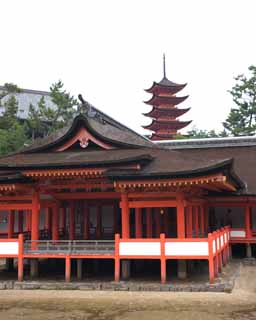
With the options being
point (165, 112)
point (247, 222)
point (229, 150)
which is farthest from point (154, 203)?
point (165, 112)

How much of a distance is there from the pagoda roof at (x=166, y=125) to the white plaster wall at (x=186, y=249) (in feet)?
159

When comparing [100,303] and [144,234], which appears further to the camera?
[144,234]

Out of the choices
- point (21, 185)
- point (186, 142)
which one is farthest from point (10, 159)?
point (186, 142)

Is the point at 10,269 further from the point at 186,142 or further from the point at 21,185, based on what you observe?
the point at 186,142

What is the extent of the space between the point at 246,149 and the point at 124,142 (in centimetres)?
1244

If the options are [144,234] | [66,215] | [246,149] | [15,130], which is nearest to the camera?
→ [144,234]

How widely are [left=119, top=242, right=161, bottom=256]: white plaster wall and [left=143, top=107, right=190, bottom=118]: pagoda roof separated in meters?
48.9

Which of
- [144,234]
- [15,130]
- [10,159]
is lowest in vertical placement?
[144,234]

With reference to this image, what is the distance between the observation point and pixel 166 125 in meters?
65.2

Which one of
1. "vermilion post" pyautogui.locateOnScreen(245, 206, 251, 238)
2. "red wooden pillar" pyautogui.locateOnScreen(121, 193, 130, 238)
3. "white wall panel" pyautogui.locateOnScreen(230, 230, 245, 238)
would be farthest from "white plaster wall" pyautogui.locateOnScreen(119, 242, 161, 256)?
"vermilion post" pyautogui.locateOnScreen(245, 206, 251, 238)

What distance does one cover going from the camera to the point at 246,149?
30.2 metres

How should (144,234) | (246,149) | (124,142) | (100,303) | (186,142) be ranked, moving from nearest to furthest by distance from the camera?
(100,303)
(124,142)
(144,234)
(246,149)
(186,142)

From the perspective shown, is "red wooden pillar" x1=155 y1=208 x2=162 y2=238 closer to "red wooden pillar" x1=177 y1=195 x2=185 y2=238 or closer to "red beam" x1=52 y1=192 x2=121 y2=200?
"red beam" x1=52 y1=192 x2=121 y2=200

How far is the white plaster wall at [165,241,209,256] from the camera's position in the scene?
16609 mm
